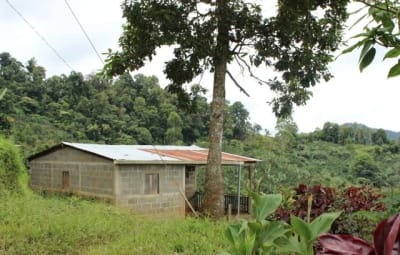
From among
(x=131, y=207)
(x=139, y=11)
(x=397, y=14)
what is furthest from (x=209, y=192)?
(x=397, y=14)

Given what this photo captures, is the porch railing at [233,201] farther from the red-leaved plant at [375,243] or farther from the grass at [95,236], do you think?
the red-leaved plant at [375,243]

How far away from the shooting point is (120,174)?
10992 millimetres

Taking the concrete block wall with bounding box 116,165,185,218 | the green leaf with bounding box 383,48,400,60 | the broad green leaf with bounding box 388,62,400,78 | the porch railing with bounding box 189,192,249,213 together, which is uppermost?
the green leaf with bounding box 383,48,400,60

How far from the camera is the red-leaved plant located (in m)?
0.73

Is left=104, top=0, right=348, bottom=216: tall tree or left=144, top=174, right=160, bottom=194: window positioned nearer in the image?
left=104, top=0, right=348, bottom=216: tall tree

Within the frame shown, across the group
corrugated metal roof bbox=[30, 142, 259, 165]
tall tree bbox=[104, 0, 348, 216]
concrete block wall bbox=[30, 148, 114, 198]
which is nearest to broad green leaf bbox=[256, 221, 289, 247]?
tall tree bbox=[104, 0, 348, 216]

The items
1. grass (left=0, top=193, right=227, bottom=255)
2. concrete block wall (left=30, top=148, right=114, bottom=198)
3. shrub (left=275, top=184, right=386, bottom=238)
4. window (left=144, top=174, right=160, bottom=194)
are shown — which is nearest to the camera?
shrub (left=275, top=184, right=386, bottom=238)

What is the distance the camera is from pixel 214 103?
9.07 metres

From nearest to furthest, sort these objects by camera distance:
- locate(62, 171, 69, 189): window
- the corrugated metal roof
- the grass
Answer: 1. the grass
2. the corrugated metal roof
3. locate(62, 171, 69, 189): window

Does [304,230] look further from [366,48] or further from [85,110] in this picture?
[85,110]

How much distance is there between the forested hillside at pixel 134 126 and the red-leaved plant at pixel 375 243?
14.5m

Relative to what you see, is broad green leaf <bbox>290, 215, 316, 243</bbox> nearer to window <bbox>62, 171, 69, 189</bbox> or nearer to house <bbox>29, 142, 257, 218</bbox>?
house <bbox>29, 142, 257, 218</bbox>

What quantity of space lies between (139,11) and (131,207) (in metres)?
5.53

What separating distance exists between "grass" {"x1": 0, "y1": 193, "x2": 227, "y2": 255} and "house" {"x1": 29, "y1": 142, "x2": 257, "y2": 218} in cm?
512
